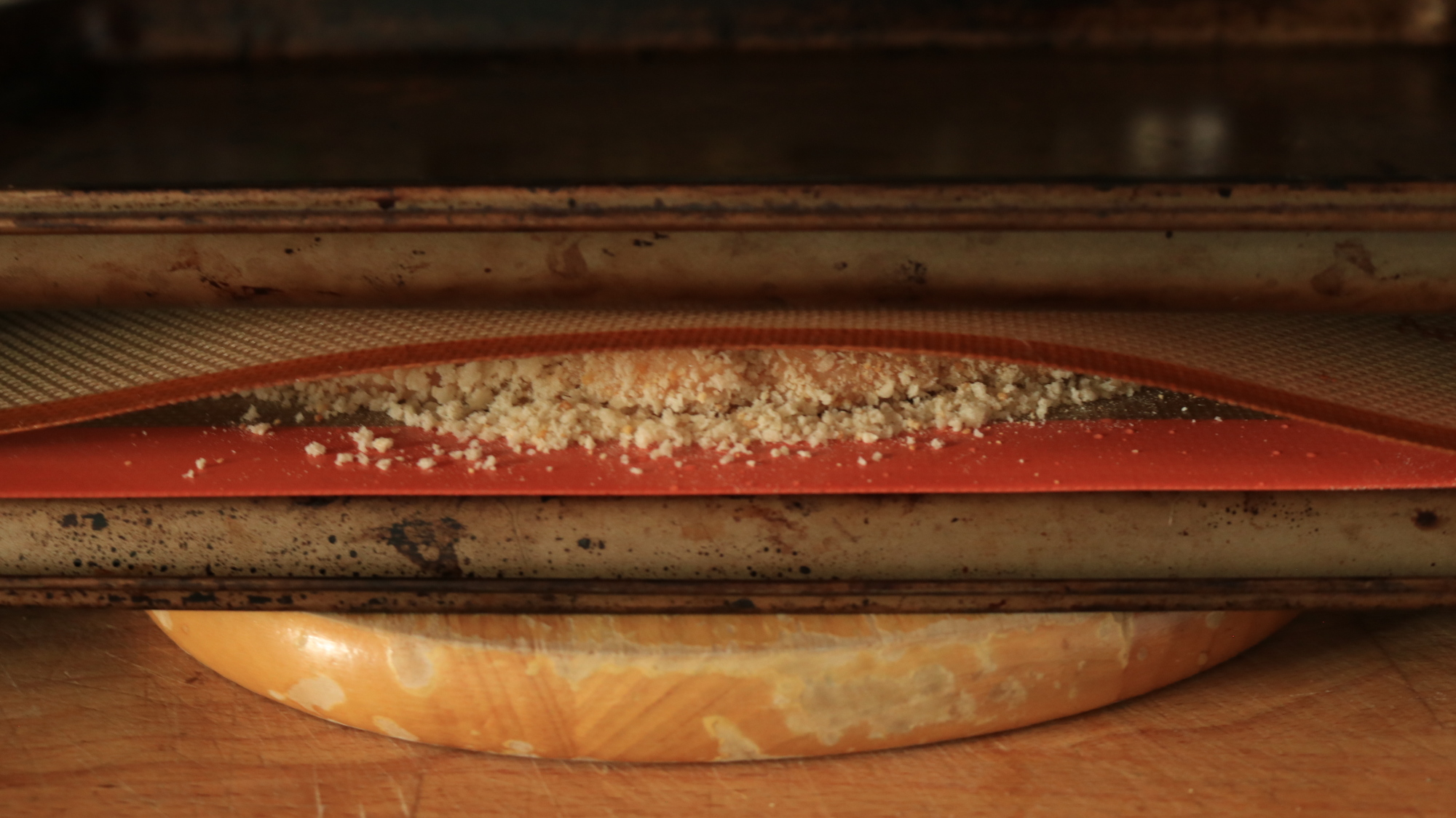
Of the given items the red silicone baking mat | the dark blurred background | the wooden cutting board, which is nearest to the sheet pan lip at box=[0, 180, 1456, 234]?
the dark blurred background

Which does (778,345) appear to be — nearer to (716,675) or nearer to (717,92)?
(716,675)

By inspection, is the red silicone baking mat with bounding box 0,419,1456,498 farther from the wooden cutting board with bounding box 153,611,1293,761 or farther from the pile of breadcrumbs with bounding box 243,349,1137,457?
the wooden cutting board with bounding box 153,611,1293,761

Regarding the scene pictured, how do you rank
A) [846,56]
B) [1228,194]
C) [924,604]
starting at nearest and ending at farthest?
1. [1228,194]
2. [924,604]
3. [846,56]

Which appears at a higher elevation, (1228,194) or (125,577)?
(1228,194)

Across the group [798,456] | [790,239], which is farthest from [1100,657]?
[790,239]

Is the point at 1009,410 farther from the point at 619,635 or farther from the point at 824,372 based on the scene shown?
the point at 619,635

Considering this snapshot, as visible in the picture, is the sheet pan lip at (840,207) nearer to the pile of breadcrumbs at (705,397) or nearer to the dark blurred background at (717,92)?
the dark blurred background at (717,92)
